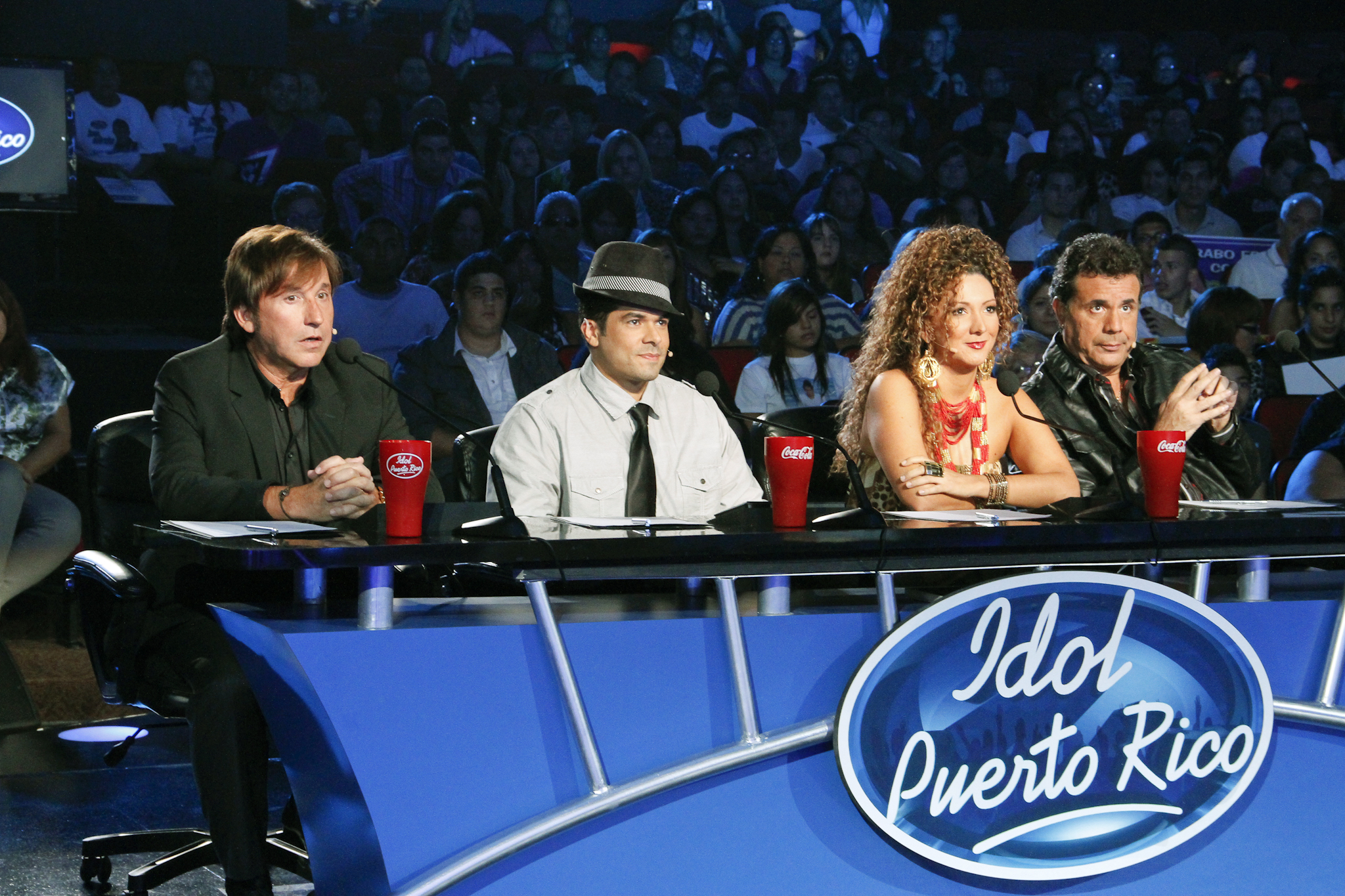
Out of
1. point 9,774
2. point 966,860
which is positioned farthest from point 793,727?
point 9,774

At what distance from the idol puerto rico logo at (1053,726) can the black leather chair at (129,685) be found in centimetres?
101

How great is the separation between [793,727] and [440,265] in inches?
151

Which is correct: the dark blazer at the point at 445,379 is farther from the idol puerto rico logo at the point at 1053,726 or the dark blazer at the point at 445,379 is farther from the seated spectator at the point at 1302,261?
the idol puerto rico logo at the point at 1053,726

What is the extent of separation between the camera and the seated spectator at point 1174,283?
18.7 ft

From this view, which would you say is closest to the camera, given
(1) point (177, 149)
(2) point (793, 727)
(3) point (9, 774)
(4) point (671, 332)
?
(2) point (793, 727)

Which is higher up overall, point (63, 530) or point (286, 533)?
point (286, 533)

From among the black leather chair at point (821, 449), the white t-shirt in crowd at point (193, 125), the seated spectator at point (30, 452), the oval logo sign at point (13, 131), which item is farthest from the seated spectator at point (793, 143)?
the black leather chair at point (821, 449)

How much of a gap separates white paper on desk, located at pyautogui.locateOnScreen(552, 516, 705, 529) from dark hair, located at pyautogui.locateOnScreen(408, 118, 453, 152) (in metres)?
3.85

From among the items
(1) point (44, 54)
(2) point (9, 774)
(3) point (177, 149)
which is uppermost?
(1) point (44, 54)

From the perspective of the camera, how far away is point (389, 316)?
490cm

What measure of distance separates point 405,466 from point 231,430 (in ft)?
2.23

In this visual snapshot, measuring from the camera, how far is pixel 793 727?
1637 mm

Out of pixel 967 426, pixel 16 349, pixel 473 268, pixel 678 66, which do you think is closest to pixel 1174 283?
pixel 678 66

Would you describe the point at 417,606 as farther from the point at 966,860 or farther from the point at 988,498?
the point at 988,498
